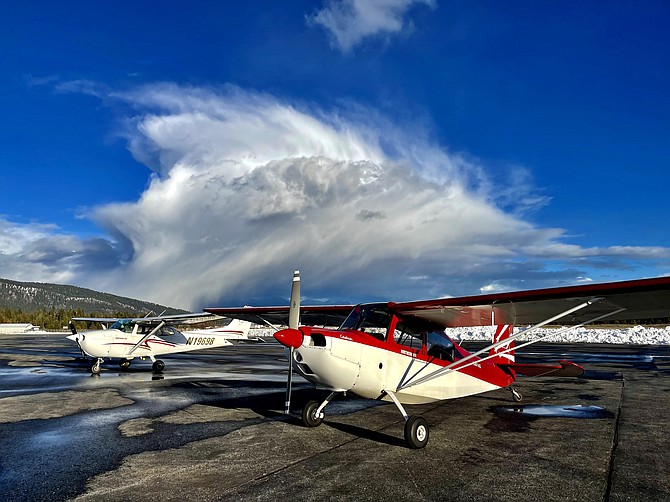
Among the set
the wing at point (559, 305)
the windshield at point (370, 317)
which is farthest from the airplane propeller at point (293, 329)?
the wing at point (559, 305)

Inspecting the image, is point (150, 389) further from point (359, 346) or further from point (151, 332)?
point (359, 346)

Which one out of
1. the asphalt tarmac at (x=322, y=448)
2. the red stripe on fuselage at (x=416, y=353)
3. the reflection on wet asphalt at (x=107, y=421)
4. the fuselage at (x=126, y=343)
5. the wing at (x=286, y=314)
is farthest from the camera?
the fuselage at (x=126, y=343)

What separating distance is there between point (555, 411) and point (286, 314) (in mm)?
6679

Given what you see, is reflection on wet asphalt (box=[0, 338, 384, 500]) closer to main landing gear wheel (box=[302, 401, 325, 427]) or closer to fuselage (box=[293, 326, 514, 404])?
main landing gear wheel (box=[302, 401, 325, 427])

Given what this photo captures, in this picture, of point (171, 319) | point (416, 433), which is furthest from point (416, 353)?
point (171, 319)

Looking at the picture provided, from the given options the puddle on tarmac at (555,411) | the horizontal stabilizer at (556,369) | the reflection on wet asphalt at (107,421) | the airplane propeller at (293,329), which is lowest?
the reflection on wet asphalt at (107,421)

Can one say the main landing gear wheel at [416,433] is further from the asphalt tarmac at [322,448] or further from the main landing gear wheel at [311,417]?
the main landing gear wheel at [311,417]

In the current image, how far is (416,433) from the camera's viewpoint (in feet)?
23.1

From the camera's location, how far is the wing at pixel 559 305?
7.25 meters

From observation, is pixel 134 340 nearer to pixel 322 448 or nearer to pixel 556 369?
pixel 322 448

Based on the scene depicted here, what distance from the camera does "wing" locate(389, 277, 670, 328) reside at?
7254 millimetres

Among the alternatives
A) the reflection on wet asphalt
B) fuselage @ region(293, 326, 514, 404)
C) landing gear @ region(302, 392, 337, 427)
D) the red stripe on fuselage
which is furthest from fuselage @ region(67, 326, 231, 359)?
the red stripe on fuselage

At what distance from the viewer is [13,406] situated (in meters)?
10.6

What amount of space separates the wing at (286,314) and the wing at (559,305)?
2596 mm
